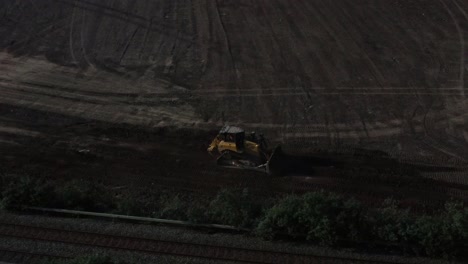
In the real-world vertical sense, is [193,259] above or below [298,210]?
below

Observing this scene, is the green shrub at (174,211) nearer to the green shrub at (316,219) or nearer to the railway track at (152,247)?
the railway track at (152,247)

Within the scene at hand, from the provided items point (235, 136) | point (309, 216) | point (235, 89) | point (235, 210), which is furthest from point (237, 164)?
point (235, 89)

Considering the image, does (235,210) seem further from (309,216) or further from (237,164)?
(237,164)

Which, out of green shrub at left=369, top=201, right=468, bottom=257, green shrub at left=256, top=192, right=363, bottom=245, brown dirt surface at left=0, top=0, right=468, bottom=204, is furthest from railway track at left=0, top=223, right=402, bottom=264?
brown dirt surface at left=0, top=0, right=468, bottom=204

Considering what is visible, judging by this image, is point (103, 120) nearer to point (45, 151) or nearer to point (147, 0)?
point (45, 151)

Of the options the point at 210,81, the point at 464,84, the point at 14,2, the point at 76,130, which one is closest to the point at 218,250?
the point at 76,130

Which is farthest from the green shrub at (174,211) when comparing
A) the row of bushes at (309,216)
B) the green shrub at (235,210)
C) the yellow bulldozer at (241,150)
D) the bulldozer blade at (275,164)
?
the bulldozer blade at (275,164)
